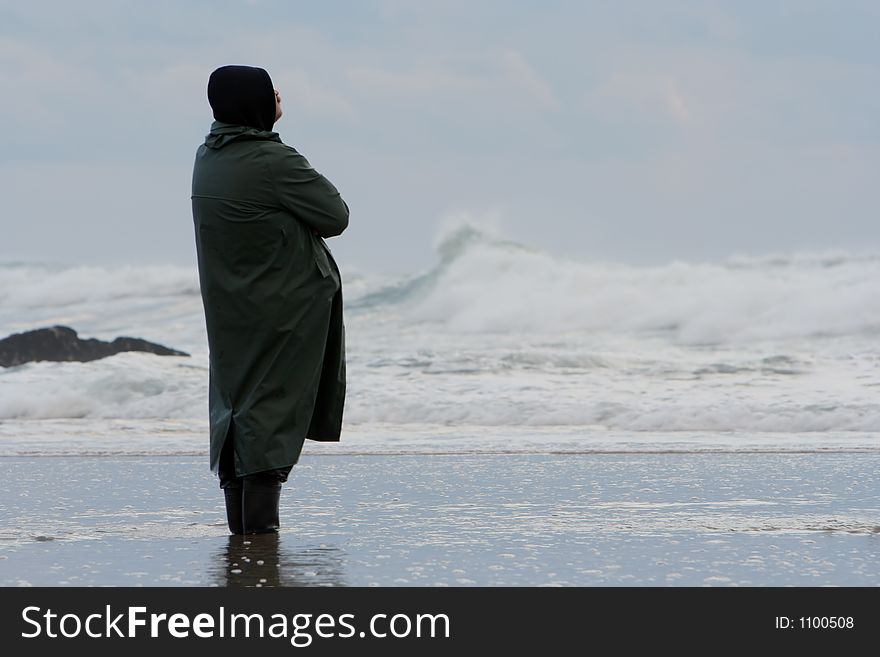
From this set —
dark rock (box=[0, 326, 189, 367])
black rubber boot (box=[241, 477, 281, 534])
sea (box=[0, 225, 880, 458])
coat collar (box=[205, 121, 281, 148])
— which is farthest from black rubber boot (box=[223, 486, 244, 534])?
dark rock (box=[0, 326, 189, 367])

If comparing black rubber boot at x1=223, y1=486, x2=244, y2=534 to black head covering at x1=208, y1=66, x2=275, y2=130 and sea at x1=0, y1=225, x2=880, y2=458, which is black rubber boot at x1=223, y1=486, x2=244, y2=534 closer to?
black head covering at x1=208, y1=66, x2=275, y2=130

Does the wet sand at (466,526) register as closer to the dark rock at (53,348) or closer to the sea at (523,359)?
the sea at (523,359)

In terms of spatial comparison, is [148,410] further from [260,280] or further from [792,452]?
[260,280]

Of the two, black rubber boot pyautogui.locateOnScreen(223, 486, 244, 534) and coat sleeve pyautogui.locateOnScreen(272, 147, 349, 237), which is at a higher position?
coat sleeve pyautogui.locateOnScreen(272, 147, 349, 237)

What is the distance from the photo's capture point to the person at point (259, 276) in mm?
3648

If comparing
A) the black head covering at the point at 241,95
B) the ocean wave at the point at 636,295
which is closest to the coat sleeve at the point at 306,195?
the black head covering at the point at 241,95

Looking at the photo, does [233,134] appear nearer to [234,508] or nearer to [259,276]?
[259,276]

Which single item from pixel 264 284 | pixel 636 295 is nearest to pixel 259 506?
pixel 264 284

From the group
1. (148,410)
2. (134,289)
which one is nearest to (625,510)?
(148,410)

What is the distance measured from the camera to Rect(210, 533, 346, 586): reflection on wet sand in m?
3.05

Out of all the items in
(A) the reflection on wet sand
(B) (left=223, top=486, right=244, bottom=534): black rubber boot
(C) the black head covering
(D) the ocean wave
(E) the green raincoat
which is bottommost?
(A) the reflection on wet sand

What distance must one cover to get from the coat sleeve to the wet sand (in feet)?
3.09

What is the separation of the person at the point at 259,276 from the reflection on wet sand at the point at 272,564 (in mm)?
199
